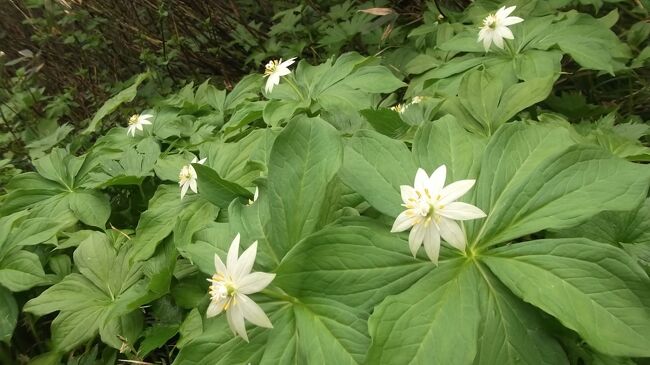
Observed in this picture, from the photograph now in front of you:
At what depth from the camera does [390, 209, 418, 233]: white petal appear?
2.72 feet

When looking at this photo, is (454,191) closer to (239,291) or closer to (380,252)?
(380,252)

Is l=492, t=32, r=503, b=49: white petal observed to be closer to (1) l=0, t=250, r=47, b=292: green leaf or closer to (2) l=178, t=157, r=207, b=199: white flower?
(2) l=178, t=157, r=207, b=199: white flower

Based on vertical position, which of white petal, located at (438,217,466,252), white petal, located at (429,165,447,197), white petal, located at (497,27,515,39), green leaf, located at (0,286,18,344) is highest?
white petal, located at (497,27,515,39)

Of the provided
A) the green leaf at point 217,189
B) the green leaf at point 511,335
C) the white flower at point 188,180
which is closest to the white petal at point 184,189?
the white flower at point 188,180

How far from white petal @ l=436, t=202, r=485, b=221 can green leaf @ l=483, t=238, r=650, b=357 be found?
0.32 feet

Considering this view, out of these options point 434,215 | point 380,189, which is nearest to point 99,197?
point 380,189

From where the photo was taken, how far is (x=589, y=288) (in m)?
0.77

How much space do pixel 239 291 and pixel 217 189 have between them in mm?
469

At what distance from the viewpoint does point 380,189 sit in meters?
0.95

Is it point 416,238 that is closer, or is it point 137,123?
point 416,238

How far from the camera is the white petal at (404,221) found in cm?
83

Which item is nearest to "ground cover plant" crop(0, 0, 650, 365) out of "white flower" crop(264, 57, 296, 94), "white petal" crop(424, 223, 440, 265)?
"white petal" crop(424, 223, 440, 265)

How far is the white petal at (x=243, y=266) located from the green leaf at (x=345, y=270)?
0.06 metres

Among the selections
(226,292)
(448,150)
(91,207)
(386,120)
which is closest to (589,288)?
(448,150)
